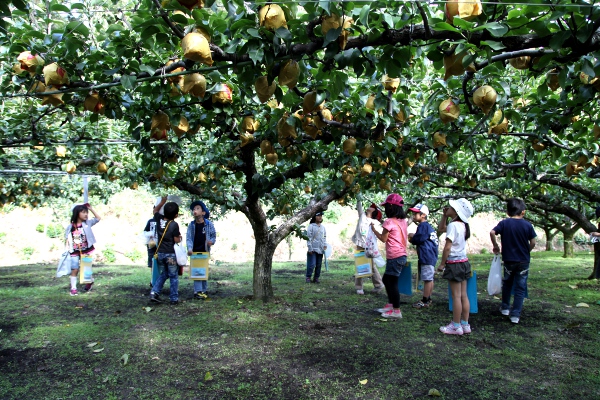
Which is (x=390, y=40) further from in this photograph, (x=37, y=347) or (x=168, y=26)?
(x=37, y=347)

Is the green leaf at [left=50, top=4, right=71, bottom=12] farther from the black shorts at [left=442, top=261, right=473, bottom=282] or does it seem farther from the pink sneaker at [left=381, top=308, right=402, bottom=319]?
the pink sneaker at [left=381, top=308, right=402, bottom=319]

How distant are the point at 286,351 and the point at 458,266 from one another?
5.92 feet

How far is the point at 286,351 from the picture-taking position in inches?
141

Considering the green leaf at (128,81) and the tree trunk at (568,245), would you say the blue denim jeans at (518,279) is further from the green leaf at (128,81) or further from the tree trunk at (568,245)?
the tree trunk at (568,245)

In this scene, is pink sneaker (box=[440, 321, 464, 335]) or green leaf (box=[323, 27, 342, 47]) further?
pink sneaker (box=[440, 321, 464, 335])

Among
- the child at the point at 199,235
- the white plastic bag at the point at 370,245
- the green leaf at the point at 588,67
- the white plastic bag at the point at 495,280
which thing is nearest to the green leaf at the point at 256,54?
the green leaf at the point at 588,67

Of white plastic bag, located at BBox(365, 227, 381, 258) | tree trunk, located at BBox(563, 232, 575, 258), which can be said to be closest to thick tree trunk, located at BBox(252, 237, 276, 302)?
white plastic bag, located at BBox(365, 227, 381, 258)

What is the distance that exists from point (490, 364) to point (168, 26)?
3.25 m

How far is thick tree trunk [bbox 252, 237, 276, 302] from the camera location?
5.60m

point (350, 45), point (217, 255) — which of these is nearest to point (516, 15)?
point (350, 45)

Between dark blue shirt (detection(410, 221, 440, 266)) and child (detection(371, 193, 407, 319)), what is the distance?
80cm

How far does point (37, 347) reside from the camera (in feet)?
12.4

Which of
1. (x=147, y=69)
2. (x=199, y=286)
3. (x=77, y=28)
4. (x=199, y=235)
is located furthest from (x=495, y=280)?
(x=77, y=28)

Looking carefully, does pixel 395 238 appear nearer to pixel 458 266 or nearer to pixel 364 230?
pixel 458 266
